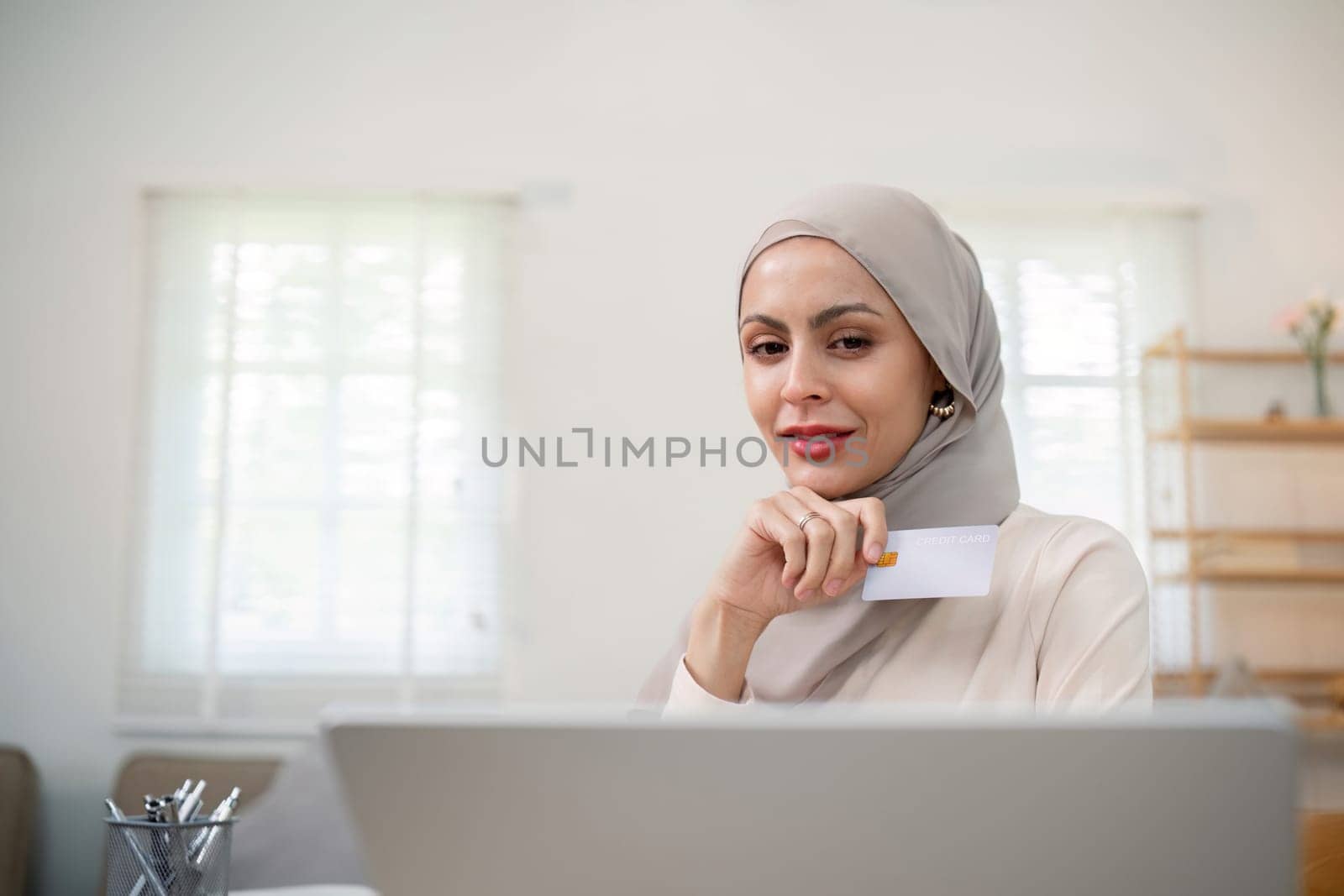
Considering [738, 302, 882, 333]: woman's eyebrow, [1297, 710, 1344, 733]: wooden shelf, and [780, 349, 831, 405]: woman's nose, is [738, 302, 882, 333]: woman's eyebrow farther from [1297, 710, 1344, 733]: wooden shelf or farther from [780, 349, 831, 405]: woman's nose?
[1297, 710, 1344, 733]: wooden shelf

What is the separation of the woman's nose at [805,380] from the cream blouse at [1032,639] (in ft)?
0.74

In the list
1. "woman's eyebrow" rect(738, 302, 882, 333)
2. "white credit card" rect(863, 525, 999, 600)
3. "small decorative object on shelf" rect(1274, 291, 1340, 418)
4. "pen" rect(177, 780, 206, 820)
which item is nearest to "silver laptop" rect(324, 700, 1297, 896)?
"white credit card" rect(863, 525, 999, 600)

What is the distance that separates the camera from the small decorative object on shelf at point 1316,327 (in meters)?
3.43

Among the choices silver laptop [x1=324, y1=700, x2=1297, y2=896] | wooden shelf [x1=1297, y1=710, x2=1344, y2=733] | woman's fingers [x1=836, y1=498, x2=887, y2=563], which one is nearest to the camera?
silver laptop [x1=324, y1=700, x2=1297, y2=896]

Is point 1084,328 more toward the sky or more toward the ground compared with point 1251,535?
more toward the sky

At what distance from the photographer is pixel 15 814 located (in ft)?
10.2

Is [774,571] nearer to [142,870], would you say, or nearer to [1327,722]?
[142,870]

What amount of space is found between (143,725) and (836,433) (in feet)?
9.76

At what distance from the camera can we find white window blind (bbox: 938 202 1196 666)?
349 centimetres

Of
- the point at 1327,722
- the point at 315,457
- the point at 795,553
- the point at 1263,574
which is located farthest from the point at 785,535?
the point at 1327,722

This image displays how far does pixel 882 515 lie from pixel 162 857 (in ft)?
1.93

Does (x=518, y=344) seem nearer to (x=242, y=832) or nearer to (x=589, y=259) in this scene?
(x=589, y=259)

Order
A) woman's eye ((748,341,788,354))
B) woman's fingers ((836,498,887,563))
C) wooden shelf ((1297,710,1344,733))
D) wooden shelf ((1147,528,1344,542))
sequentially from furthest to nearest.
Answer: wooden shelf ((1147,528,1344,542))
wooden shelf ((1297,710,1344,733))
woman's eye ((748,341,788,354))
woman's fingers ((836,498,887,563))

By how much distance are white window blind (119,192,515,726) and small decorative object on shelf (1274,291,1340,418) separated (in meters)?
2.43
